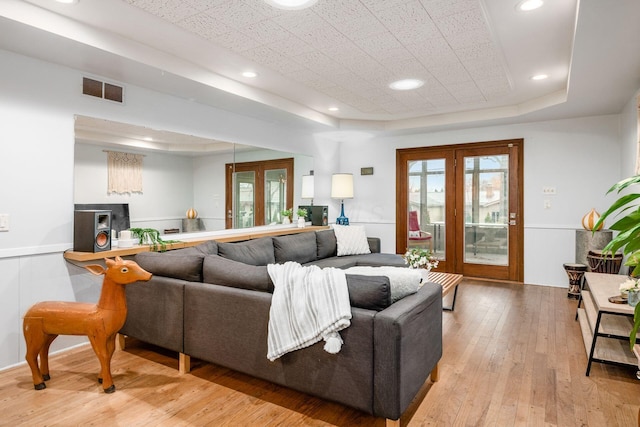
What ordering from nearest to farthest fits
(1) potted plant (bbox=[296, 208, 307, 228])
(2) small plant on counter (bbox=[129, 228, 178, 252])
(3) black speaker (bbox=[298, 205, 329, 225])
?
(2) small plant on counter (bbox=[129, 228, 178, 252]) < (1) potted plant (bbox=[296, 208, 307, 228]) < (3) black speaker (bbox=[298, 205, 329, 225])

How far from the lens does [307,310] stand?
2.00 meters

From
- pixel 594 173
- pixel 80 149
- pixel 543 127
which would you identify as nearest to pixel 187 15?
pixel 80 149

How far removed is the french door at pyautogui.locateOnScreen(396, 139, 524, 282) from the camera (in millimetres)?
5551

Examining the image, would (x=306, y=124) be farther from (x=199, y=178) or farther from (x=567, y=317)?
(x=567, y=317)

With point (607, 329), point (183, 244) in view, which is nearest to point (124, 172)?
point (183, 244)

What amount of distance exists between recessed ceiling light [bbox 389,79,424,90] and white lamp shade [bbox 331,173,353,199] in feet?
7.17

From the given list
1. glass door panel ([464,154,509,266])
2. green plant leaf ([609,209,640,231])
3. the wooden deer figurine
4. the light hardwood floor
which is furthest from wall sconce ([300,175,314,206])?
green plant leaf ([609,209,640,231])

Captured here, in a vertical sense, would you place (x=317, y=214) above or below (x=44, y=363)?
above

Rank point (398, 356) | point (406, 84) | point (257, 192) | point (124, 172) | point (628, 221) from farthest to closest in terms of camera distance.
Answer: point (257, 192)
point (406, 84)
point (124, 172)
point (398, 356)
point (628, 221)

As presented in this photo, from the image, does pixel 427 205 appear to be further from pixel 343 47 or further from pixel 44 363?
pixel 44 363

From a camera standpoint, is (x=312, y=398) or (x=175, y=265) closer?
(x=312, y=398)

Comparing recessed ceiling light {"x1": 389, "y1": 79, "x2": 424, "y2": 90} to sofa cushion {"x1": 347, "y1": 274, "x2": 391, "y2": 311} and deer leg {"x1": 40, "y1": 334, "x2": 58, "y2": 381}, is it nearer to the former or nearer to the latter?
sofa cushion {"x1": 347, "y1": 274, "x2": 391, "y2": 311}

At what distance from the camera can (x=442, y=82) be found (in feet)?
13.4

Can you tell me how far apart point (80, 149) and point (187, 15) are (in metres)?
1.53
